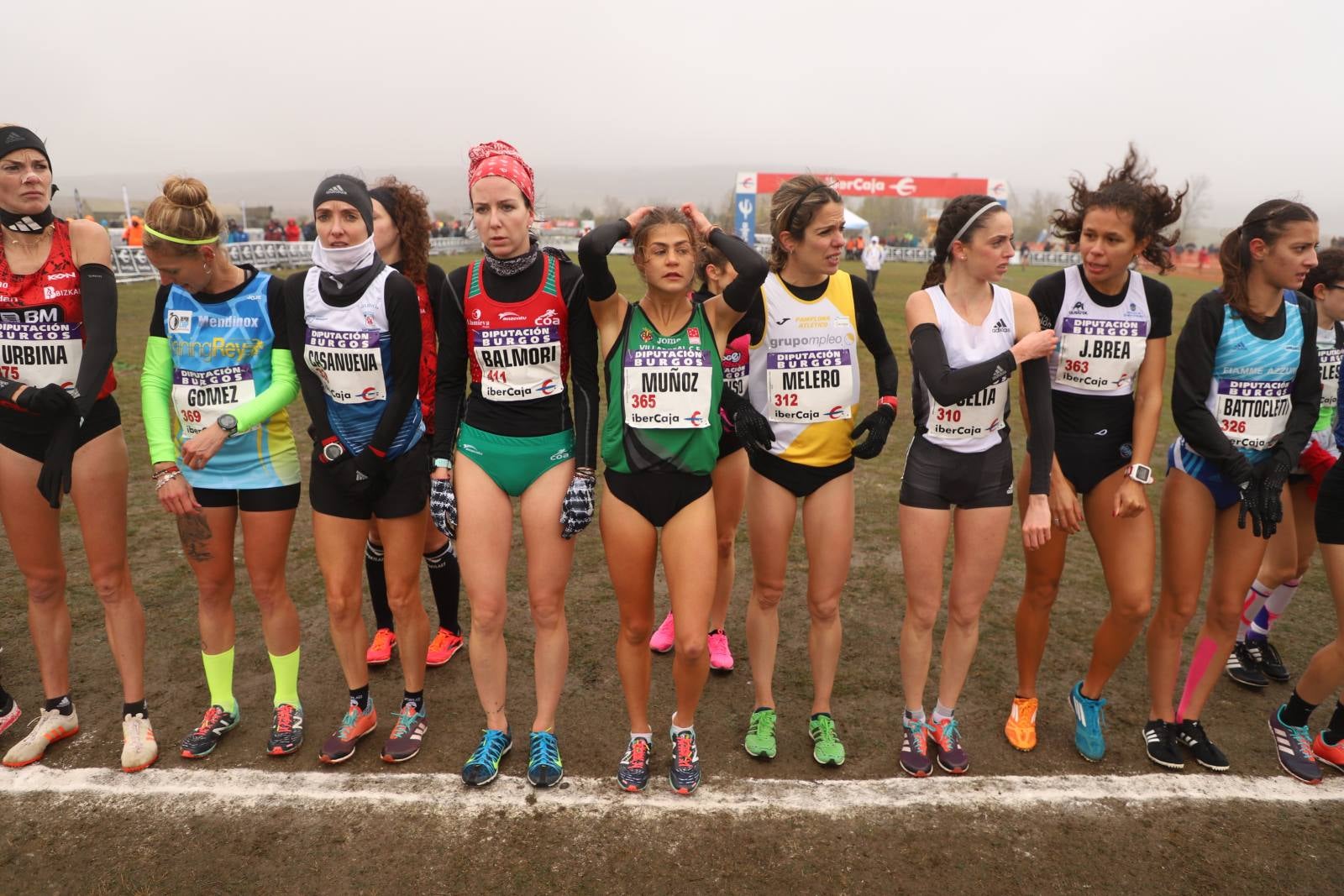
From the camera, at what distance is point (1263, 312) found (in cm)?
367

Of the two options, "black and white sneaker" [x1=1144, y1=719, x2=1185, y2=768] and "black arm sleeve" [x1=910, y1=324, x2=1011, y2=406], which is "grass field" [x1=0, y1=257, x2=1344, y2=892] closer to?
"black and white sneaker" [x1=1144, y1=719, x2=1185, y2=768]

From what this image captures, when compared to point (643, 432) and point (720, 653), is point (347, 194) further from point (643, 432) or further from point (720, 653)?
point (720, 653)

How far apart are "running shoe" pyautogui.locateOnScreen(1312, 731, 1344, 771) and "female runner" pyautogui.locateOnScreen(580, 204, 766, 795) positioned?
298 centimetres

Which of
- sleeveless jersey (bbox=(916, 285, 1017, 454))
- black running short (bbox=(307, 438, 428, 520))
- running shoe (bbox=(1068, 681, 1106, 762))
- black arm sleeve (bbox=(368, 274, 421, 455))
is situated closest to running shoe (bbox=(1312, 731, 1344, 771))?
running shoe (bbox=(1068, 681, 1106, 762))

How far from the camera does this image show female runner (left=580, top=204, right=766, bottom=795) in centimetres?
332

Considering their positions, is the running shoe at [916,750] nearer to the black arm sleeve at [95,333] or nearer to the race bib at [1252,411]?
the race bib at [1252,411]

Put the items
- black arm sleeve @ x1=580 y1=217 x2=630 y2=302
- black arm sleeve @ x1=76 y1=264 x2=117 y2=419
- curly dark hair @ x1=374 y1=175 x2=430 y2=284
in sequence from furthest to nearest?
curly dark hair @ x1=374 y1=175 x2=430 y2=284 → black arm sleeve @ x1=76 y1=264 x2=117 y2=419 → black arm sleeve @ x1=580 y1=217 x2=630 y2=302

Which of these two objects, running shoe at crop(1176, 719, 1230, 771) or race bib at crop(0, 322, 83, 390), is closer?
race bib at crop(0, 322, 83, 390)

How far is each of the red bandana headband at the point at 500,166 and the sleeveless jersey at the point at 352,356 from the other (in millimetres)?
616

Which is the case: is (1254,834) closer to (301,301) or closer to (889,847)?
(889,847)

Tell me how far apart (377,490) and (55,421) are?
1.43 metres

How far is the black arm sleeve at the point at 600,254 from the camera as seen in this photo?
3.20m

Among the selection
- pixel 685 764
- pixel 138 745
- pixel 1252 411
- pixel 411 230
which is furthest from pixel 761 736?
pixel 411 230

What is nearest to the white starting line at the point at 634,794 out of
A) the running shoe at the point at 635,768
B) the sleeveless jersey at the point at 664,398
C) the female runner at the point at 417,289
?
the running shoe at the point at 635,768
